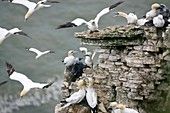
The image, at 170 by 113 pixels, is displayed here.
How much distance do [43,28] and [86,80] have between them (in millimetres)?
2611

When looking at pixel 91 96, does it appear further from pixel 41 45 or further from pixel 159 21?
pixel 41 45

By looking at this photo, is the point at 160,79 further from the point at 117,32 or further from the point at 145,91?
the point at 117,32

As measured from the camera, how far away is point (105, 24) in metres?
7.22

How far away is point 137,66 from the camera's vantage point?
470cm

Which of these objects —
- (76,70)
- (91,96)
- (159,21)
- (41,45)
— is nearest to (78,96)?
(91,96)

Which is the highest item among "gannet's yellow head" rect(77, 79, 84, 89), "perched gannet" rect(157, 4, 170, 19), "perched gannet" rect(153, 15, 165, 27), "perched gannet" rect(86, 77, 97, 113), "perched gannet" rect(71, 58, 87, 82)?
"perched gannet" rect(157, 4, 170, 19)

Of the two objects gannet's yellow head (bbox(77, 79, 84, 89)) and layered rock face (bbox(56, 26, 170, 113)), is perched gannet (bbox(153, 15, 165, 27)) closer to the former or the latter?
layered rock face (bbox(56, 26, 170, 113))

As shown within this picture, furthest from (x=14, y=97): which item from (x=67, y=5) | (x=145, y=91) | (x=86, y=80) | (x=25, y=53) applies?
(x=145, y=91)

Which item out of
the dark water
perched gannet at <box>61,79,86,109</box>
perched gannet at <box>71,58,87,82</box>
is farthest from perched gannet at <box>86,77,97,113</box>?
the dark water

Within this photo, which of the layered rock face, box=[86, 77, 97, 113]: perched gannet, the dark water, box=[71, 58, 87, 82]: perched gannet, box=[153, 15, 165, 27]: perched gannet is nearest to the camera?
box=[153, 15, 165, 27]: perched gannet

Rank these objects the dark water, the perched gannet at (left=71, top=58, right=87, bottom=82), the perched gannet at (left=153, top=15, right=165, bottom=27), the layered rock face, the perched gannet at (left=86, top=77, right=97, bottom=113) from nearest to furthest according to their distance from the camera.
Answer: the perched gannet at (left=153, top=15, right=165, bottom=27)
the layered rock face
the perched gannet at (left=86, top=77, right=97, bottom=113)
the perched gannet at (left=71, top=58, right=87, bottom=82)
the dark water

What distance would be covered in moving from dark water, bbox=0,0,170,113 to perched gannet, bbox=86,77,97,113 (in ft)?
7.49

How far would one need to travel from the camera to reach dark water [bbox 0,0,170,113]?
722 cm

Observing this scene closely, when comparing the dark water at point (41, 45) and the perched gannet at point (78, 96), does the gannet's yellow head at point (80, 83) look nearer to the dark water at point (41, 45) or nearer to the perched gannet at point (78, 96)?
the perched gannet at point (78, 96)
